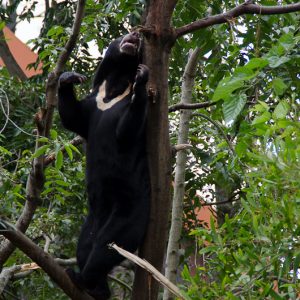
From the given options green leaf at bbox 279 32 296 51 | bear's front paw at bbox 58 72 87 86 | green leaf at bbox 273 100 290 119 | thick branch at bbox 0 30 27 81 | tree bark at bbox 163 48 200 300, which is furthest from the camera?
thick branch at bbox 0 30 27 81

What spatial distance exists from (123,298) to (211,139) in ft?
5.25

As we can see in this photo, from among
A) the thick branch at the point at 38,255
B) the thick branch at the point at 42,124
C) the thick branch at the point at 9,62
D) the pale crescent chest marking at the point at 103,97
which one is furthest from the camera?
the thick branch at the point at 9,62

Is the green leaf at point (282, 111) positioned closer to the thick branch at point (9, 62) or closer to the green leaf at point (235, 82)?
the green leaf at point (235, 82)

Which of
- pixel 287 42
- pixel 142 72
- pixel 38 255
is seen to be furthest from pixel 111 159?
pixel 287 42

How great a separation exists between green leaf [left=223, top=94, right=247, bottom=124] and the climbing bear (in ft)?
2.94

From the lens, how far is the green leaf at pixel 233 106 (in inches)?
129

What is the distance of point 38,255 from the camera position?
3.53 metres

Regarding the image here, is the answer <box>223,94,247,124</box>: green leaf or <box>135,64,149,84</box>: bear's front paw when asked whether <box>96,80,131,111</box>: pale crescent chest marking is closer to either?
<box>135,64,149,84</box>: bear's front paw

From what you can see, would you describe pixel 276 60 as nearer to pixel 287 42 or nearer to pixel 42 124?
pixel 287 42

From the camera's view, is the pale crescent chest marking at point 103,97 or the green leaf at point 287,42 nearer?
the green leaf at point 287,42

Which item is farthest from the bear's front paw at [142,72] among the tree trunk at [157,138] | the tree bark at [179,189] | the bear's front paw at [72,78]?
the tree bark at [179,189]

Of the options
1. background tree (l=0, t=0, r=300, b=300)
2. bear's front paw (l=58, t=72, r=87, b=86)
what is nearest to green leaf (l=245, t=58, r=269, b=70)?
background tree (l=0, t=0, r=300, b=300)

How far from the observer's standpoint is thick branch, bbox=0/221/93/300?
3.47 m

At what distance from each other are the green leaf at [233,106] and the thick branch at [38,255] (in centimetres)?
99
